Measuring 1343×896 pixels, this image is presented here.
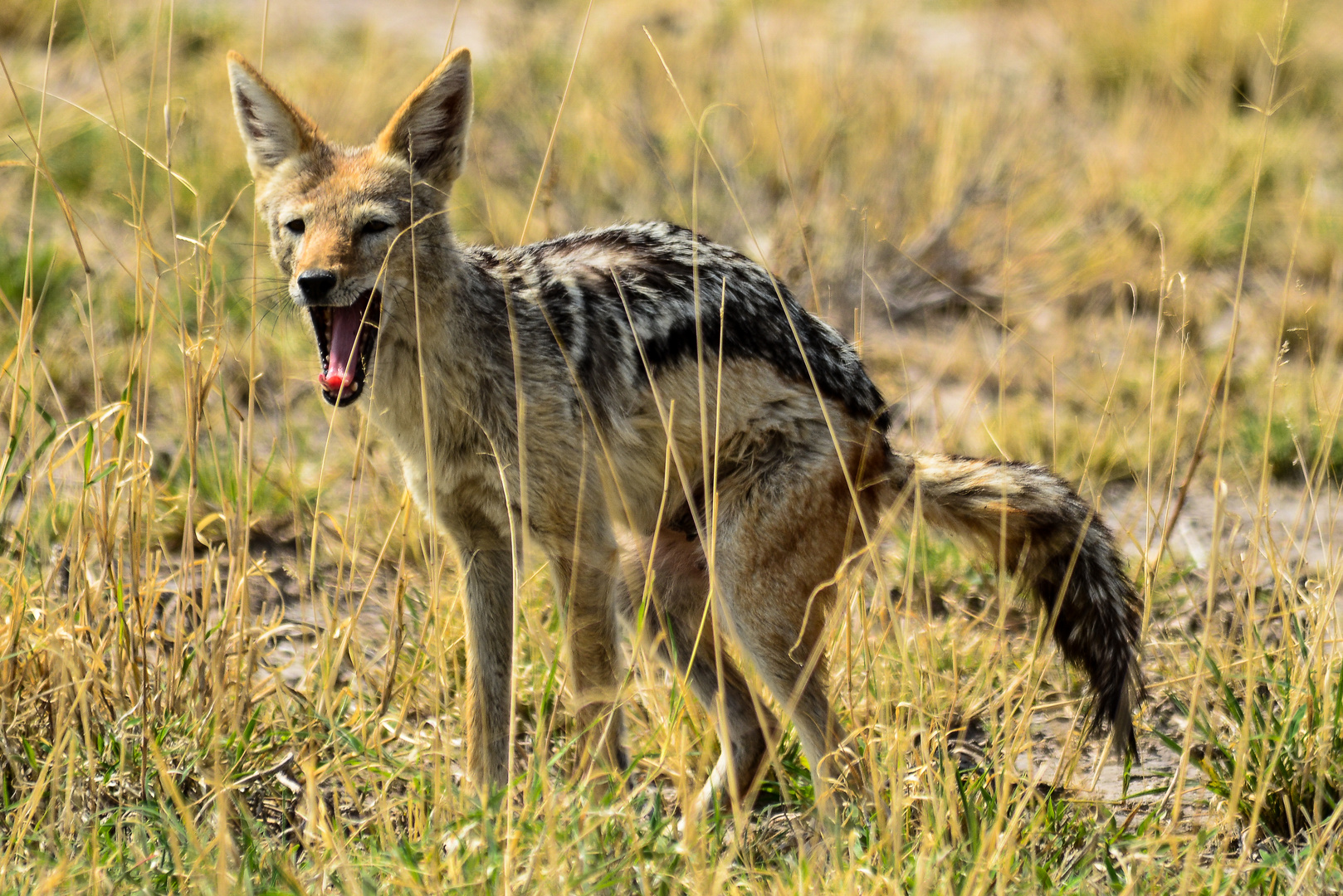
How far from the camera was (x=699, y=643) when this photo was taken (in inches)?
142

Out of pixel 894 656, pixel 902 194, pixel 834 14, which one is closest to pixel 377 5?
pixel 834 14

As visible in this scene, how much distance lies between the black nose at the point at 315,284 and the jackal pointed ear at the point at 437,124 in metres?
0.48

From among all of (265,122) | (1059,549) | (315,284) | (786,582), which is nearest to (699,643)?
(786,582)

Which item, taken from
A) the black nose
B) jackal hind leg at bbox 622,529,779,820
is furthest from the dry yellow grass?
the black nose

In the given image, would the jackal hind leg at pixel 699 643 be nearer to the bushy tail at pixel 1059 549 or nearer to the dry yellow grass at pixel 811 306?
the dry yellow grass at pixel 811 306

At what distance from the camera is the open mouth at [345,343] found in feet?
10.8

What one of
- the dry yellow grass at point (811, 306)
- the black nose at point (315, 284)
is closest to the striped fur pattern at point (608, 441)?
the black nose at point (315, 284)

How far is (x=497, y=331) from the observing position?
3693mm

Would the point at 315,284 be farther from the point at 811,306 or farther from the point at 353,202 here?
the point at 811,306

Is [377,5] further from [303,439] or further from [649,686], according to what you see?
[649,686]

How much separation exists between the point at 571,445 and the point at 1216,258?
19.6 feet

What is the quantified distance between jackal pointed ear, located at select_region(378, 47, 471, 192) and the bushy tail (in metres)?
1.63

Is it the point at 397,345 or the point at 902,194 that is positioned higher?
the point at 397,345

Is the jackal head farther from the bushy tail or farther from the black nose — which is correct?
the bushy tail
